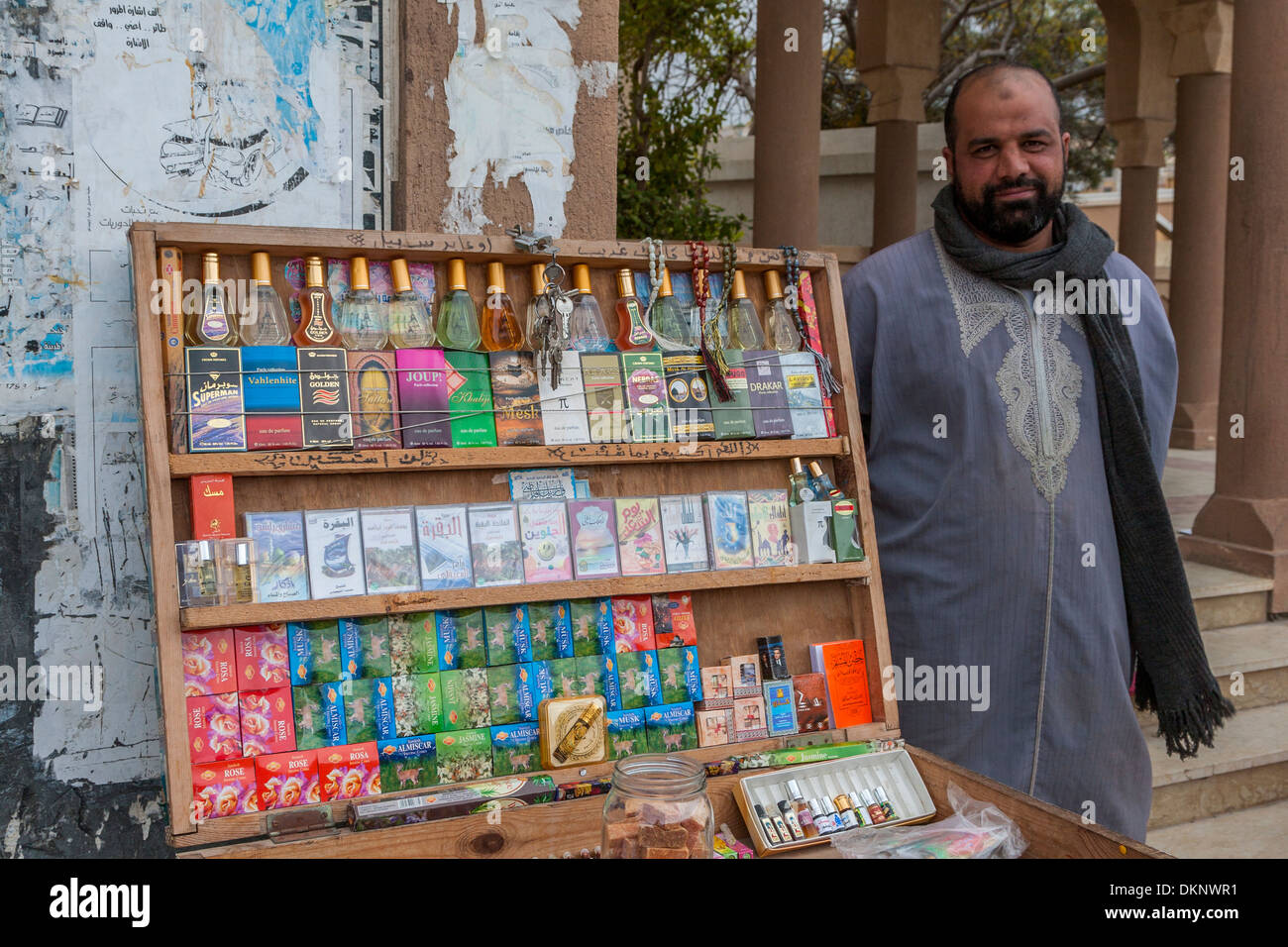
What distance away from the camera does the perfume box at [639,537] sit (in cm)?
191

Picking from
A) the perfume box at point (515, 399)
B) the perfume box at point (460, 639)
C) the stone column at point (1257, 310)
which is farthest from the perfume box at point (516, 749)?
the stone column at point (1257, 310)

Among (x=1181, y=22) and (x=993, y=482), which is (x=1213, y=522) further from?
(x=1181, y=22)

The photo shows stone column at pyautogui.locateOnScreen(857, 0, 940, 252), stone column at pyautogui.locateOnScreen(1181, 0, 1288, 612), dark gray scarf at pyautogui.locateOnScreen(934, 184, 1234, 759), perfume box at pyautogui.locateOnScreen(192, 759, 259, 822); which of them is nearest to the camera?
perfume box at pyautogui.locateOnScreen(192, 759, 259, 822)

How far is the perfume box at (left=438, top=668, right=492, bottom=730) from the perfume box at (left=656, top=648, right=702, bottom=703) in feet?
1.01

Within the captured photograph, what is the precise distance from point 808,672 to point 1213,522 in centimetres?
421

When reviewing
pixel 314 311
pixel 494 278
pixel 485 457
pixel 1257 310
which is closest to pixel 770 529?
pixel 485 457

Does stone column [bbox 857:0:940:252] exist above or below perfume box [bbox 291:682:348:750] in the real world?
above

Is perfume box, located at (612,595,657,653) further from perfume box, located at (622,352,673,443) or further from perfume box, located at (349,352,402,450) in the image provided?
perfume box, located at (349,352,402,450)

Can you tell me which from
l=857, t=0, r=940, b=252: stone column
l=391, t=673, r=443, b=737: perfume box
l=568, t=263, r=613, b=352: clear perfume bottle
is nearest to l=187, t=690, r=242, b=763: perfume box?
l=391, t=673, r=443, b=737: perfume box

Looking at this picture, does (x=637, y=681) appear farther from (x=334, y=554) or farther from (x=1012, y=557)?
(x=1012, y=557)

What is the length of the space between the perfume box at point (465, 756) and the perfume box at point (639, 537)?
1.21 ft

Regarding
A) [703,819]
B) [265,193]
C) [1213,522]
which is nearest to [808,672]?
[703,819]

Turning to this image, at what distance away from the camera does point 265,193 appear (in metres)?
2.07

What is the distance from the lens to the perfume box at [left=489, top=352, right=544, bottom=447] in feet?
6.04
